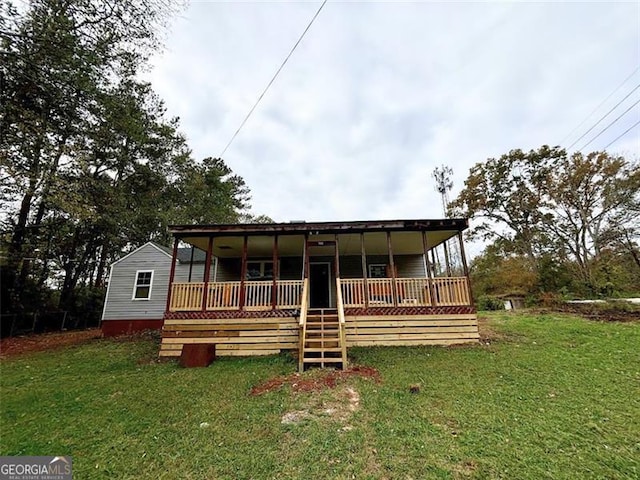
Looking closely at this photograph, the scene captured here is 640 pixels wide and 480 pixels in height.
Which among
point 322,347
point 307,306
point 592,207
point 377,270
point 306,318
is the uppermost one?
point 592,207

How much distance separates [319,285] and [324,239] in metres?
2.92

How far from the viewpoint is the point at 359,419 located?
3.76 m

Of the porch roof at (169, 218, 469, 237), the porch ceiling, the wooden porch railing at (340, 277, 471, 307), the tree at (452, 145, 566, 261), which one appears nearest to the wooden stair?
the wooden porch railing at (340, 277, 471, 307)

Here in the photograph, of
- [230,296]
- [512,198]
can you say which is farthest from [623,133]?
[230,296]

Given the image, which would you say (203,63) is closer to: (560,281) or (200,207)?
(200,207)

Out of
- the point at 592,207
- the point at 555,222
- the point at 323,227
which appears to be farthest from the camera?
the point at 555,222

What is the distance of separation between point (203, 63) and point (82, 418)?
9.04 meters

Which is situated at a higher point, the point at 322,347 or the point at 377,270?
the point at 377,270

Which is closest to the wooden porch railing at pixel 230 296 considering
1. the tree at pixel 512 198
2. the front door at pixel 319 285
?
the front door at pixel 319 285


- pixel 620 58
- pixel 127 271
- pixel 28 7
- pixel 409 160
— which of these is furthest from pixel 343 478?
pixel 409 160

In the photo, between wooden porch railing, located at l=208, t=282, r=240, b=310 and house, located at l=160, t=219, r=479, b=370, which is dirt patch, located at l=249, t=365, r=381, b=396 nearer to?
house, located at l=160, t=219, r=479, b=370

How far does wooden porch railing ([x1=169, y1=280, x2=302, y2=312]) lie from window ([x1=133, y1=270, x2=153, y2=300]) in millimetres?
5709

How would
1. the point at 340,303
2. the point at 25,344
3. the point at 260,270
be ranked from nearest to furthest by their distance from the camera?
the point at 340,303
the point at 25,344
the point at 260,270

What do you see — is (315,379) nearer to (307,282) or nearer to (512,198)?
(307,282)
